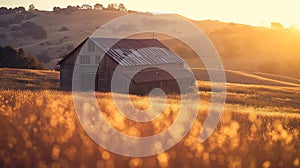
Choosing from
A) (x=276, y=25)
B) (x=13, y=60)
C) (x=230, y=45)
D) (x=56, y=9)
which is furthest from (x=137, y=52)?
(x=56, y=9)

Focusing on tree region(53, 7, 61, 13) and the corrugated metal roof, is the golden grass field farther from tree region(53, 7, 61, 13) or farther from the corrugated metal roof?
tree region(53, 7, 61, 13)

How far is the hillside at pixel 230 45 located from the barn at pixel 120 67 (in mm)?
35548

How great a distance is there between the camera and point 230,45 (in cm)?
9562

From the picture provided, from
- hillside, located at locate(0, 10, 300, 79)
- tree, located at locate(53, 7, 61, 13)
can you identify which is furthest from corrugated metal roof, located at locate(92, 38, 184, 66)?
tree, located at locate(53, 7, 61, 13)

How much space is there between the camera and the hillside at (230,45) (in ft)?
275

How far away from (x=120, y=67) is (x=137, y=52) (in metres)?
4.45

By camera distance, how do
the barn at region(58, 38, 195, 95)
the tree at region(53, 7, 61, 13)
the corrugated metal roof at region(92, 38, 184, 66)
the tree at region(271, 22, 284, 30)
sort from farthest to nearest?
1. the tree at region(53, 7, 61, 13)
2. the tree at region(271, 22, 284, 30)
3. the corrugated metal roof at region(92, 38, 184, 66)
4. the barn at region(58, 38, 195, 95)

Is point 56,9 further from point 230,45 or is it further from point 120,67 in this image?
point 120,67

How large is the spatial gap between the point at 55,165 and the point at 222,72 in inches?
2340

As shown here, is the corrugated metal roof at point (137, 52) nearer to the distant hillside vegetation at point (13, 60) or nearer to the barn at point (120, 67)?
the barn at point (120, 67)

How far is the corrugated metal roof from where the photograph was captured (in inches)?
1517

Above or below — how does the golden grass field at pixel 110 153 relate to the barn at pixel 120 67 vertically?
below

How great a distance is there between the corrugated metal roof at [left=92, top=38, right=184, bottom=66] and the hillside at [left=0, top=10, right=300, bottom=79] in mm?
32474

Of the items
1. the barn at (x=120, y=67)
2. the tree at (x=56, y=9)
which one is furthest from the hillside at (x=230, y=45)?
the barn at (x=120, y=67)
